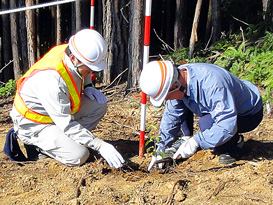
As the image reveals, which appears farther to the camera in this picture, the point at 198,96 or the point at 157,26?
the point at 157,26

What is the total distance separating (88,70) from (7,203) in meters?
1.44

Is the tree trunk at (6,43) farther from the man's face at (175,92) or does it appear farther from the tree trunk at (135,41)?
the man's face at (175,92)

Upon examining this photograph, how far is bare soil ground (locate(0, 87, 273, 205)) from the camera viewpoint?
3.16m

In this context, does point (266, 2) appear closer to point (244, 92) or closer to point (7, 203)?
point (244, 92)

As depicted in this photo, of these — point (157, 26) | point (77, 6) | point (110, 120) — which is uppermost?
point (77, 6)

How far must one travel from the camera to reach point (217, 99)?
3154mm

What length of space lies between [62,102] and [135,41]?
2.42 metres

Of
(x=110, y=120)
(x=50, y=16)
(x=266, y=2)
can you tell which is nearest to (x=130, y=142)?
(x=110, y=120)

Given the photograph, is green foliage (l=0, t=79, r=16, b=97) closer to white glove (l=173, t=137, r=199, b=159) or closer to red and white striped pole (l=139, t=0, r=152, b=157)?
red and white striped pole (l=139, t=0, r=152, b=157)

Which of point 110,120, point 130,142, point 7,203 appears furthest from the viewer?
point 110,120

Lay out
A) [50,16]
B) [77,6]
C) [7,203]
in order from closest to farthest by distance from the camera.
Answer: [7,203] → [77,6] → [50,16]

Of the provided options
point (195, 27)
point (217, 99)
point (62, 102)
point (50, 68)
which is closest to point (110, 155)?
point (62, 102)

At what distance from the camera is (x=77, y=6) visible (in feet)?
21.7

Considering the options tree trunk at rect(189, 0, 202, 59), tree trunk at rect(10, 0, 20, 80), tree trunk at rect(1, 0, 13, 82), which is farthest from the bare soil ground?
tree trunk at rect(1, 0, 13, 82)
